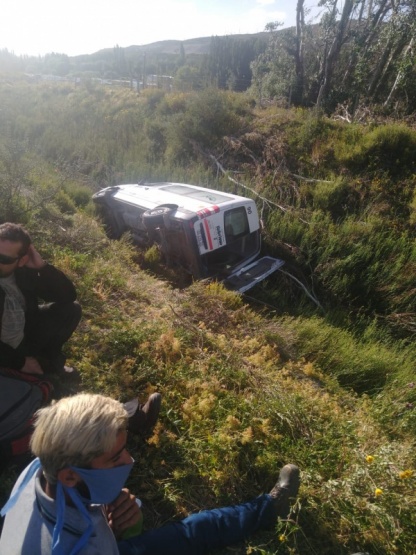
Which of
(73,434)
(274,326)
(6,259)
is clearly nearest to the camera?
(73,434)

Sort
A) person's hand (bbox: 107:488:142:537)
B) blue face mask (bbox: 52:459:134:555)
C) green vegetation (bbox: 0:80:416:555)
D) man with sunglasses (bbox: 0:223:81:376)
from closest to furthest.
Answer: blue face mask (bbox: 52:459:134:555) → person's hand (bbox: 107:488:142:537) → green vegetation (bbox: 0:80:416:555) → man with sunglasses (bbox: 0:223:81:376)

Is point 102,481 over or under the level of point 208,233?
over

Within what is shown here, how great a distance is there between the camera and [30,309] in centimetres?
295

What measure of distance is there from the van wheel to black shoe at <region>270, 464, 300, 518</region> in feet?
13.3

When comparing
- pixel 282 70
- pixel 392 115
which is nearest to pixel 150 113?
pixel 282 70

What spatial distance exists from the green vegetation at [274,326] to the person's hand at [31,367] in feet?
1.85

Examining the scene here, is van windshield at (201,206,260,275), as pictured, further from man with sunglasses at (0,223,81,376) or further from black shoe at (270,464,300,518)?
black shoe at (270,464,300,518)

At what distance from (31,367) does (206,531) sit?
1771mm

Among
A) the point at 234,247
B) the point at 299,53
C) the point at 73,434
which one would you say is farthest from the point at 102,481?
the point at 299,53

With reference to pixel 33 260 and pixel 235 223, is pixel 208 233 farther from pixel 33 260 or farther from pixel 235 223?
pixel 33 260

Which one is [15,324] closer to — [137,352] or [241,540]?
[137,352]

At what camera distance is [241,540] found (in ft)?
7.54

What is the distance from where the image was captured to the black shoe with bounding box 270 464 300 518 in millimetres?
2391

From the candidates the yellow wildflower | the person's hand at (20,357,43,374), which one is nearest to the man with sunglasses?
the person's hand at (20,357,43,374)
